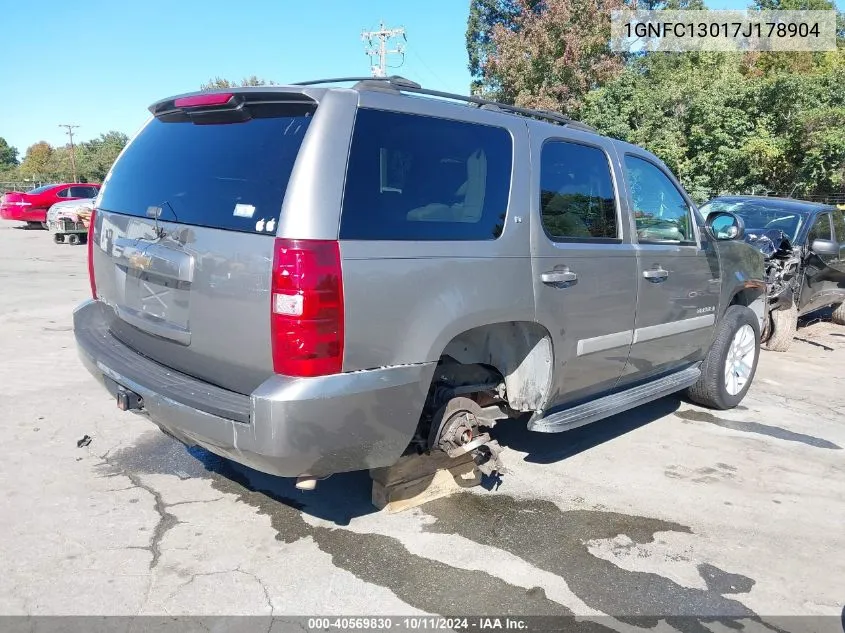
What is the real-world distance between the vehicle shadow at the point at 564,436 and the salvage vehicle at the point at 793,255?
10.6 feet

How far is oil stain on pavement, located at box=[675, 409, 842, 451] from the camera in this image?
4.93m

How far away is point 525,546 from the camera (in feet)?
10.7

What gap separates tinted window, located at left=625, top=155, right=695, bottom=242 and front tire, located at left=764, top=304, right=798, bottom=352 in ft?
13.4

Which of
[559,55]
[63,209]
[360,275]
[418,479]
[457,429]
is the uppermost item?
[559,55]

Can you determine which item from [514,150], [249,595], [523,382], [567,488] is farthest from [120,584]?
[514,150]

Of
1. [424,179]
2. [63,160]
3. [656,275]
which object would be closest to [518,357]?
[424,179]

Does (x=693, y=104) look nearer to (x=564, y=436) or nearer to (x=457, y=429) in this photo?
(x=564, y=436)

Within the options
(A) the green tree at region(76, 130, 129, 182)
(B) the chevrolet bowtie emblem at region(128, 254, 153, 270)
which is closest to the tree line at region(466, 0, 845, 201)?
(B) the chevrolet bowtie emblem at region(128, 254, 153, 270)

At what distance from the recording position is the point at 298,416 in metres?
2.50

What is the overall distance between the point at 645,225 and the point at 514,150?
1342 mm

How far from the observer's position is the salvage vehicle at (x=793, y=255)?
7.61 metres

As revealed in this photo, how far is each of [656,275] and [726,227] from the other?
3.93ft

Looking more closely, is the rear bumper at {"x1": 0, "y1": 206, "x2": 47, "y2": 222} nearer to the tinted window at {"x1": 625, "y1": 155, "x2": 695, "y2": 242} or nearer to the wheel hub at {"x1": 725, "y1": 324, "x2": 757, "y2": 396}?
the tinted window at {"x1": 625, "y1": 155, "x2": 695, "y2": 242}

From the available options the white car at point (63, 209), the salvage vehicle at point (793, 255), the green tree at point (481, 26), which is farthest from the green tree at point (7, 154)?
the salvage vehicle at point (793, 255)
